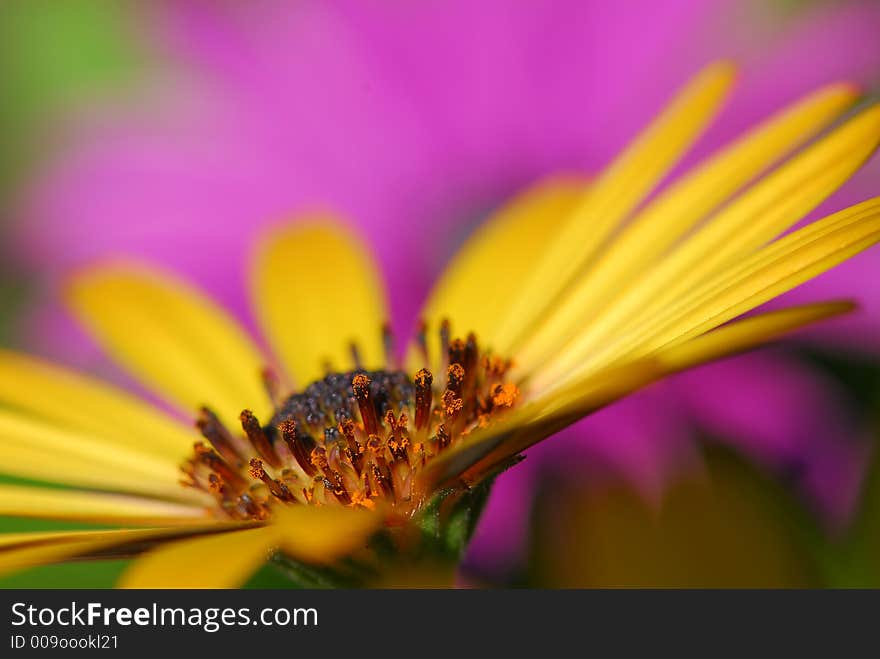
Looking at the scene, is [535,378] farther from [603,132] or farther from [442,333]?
[603,132]

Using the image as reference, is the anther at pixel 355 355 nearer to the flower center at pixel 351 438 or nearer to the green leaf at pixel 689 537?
the flower center at pixel 351 438

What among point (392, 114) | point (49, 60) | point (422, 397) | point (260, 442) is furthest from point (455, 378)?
point (49, 60)

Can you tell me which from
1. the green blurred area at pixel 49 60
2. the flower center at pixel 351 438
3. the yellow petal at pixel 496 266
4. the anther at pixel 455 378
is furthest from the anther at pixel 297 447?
the green blurred area at pixel 49 60

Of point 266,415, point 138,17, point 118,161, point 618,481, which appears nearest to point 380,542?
point 618,481

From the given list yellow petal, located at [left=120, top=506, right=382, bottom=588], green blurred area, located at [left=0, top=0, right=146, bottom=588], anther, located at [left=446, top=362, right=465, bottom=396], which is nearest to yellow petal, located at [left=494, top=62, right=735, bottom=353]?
anther, located at [left=446, top=362, right=465, bottom=396]

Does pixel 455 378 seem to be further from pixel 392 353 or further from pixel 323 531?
pixel 323 531
